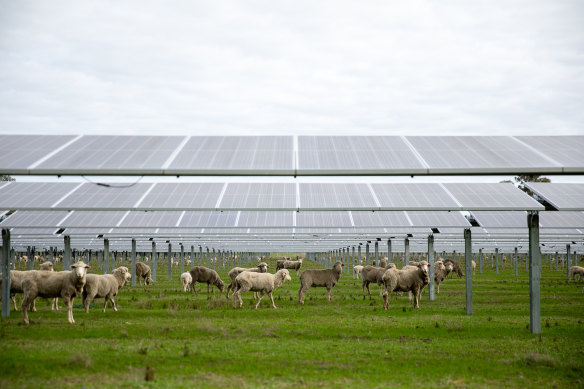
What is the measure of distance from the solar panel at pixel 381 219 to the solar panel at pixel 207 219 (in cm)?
661

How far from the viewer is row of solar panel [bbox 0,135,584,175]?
38.6ft

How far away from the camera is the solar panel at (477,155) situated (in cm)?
1194

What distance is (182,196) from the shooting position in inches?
864

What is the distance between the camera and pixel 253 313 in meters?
20.4

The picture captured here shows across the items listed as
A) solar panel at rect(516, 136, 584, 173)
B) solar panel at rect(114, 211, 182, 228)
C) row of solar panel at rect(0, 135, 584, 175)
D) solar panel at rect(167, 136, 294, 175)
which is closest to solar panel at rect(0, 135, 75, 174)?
row of solar panel at rect(0, 135, 584, 175)

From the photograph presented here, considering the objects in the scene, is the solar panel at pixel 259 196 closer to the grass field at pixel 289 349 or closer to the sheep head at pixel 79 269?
the grass field at pixel 289 349

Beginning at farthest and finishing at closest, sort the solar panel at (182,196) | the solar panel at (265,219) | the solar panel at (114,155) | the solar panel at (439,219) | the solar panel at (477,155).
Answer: the solar panel at (265,219) < the solar panel at (439,219) < the solar panel at (182,196) < the solar panel at (477,155) < the solar panel at (114,155)

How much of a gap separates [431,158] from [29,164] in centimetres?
909

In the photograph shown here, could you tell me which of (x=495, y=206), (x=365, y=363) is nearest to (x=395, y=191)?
(x=495, y=206)

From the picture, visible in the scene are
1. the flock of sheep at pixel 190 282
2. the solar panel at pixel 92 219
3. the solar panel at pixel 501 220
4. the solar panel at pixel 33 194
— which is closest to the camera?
the flock of sheep at pixel 190 282

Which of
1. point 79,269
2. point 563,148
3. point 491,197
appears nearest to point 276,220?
point 491,197

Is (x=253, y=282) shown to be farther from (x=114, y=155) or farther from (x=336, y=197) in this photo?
(x=114, y=155)

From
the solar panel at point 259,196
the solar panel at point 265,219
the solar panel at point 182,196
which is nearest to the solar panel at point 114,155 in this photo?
the solar panel at point 182,196

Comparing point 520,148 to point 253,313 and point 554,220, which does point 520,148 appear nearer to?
point 253,313
